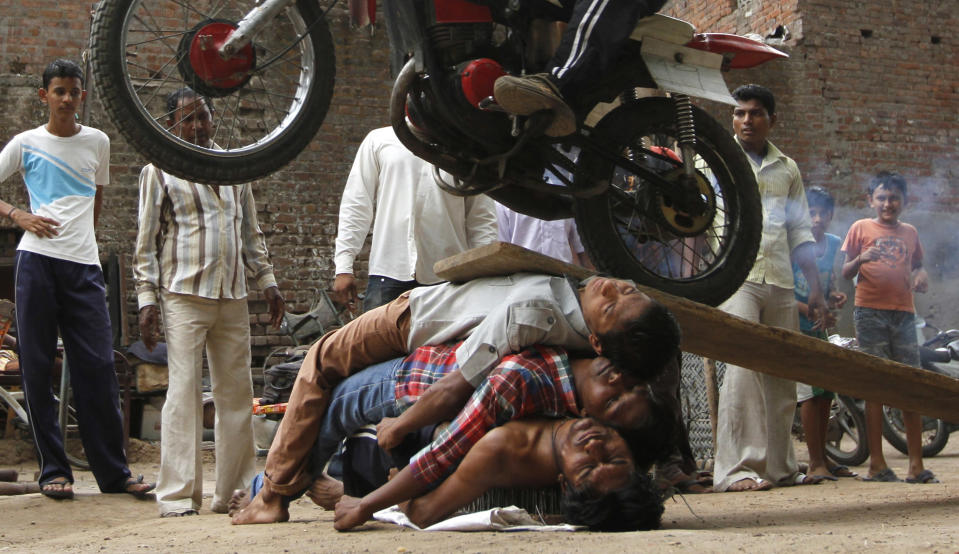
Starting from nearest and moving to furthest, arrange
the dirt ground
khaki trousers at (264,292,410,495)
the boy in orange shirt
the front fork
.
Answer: the dirt ground
the front fork
khaki trousers at (264,292,410,495)
the boy in orange shirt

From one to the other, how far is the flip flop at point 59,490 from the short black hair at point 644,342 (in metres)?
2.70

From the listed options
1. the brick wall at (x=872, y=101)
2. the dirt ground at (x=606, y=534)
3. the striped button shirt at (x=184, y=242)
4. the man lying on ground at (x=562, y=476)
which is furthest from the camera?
the brick wall at (x=872, y=101)

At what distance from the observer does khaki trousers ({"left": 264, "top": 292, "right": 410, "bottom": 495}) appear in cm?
346

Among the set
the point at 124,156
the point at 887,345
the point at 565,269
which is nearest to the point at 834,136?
the point at 887,345

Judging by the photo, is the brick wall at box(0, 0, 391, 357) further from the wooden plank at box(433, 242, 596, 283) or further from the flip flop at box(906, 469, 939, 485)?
the wooden plank at box(433, 242, 596, 283)

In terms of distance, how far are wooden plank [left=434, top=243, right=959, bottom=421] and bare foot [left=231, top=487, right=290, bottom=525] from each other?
0.93 metres

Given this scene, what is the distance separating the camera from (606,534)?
9.37 ft

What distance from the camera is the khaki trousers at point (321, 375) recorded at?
346 cm

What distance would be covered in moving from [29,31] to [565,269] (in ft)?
21.2

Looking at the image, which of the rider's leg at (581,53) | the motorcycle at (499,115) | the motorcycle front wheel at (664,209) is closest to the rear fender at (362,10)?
the motorcycle at (499,115)

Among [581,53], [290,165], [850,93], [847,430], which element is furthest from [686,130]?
[850,93]

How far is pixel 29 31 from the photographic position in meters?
8.23

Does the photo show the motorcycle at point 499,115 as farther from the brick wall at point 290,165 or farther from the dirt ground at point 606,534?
the brick wall at point 290,165

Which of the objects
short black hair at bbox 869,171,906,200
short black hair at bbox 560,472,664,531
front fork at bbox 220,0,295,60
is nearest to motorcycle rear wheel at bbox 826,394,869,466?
short black hair at bbox 869,171,906,200
